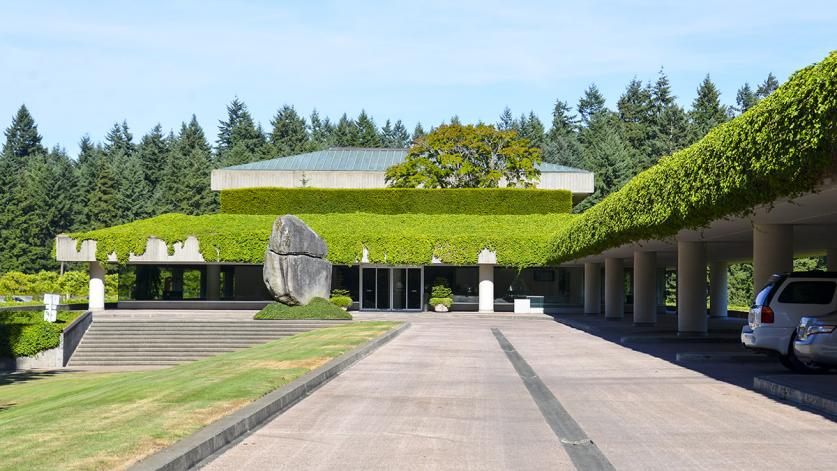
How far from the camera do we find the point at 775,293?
714 inches

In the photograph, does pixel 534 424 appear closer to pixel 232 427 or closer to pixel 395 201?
pixel 232 427

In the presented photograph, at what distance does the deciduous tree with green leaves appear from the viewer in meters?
67.8

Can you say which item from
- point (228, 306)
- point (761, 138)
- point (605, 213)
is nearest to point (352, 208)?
point (228, 306)

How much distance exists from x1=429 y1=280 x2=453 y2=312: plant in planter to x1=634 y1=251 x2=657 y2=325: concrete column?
16.5 m

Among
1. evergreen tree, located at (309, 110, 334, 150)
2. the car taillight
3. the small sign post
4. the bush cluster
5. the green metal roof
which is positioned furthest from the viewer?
evergreen tree, located at (309, 110, 334, 150)

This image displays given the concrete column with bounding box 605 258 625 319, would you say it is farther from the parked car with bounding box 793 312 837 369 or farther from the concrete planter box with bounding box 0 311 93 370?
the parked car with bounding box 793 312 837 369

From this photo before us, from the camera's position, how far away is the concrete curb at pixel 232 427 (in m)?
8.24

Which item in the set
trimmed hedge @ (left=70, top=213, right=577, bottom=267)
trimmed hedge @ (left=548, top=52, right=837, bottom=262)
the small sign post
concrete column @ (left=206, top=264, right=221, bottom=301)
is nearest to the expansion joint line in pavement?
trimmed hedge @ (left=548, top=52, right=837, bottom=262)

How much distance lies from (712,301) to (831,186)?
39.0 metres

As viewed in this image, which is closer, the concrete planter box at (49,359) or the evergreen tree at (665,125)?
the concrete planter box at (49,359)

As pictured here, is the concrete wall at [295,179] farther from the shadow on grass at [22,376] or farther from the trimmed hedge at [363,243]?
the shadow on grass at [22,376]

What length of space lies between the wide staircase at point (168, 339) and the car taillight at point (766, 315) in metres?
20.7

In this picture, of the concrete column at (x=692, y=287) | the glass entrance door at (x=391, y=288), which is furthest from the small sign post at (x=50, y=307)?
the glass entrance door at (x=391, y=288)

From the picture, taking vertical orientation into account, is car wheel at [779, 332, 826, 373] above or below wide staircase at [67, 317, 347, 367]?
above
